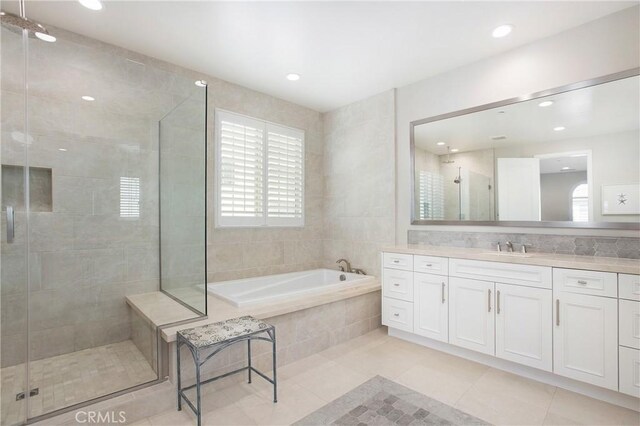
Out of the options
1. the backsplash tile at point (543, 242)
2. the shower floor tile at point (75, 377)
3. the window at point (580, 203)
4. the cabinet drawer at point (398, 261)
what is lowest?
the shower floor tile at point (75, 377)

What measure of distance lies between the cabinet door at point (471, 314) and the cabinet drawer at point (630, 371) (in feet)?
2.45

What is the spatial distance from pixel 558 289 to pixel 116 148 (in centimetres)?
352

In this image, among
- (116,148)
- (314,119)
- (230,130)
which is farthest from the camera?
(314,119)

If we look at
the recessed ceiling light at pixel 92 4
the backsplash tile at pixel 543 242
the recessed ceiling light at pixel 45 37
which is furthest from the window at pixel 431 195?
the recessed ceiling light at pixel 45 37

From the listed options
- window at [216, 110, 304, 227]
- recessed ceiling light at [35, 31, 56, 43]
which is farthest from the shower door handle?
window at [216, 110, 304, 227]

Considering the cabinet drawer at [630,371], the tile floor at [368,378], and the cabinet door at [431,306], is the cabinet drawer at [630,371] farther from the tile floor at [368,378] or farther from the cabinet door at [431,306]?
the cabinet door at [431,306]

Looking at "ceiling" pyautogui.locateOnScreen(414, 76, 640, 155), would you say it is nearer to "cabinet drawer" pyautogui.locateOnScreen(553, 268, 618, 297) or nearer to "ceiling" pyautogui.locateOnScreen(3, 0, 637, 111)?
"ceiling" pyautogui.locateOnScreen(3, 0, 637, 111)

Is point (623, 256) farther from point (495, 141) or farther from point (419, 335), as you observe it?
point (419, 335)

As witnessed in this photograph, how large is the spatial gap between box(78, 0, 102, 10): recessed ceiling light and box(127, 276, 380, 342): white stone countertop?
7.40ft

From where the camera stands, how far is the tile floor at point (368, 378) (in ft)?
6.39

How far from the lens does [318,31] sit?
103 inches

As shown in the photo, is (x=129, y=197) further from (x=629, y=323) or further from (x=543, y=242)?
(x=629, y=323)

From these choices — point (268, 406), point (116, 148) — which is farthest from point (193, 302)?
point (116, 148)

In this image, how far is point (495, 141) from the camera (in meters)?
3.00
